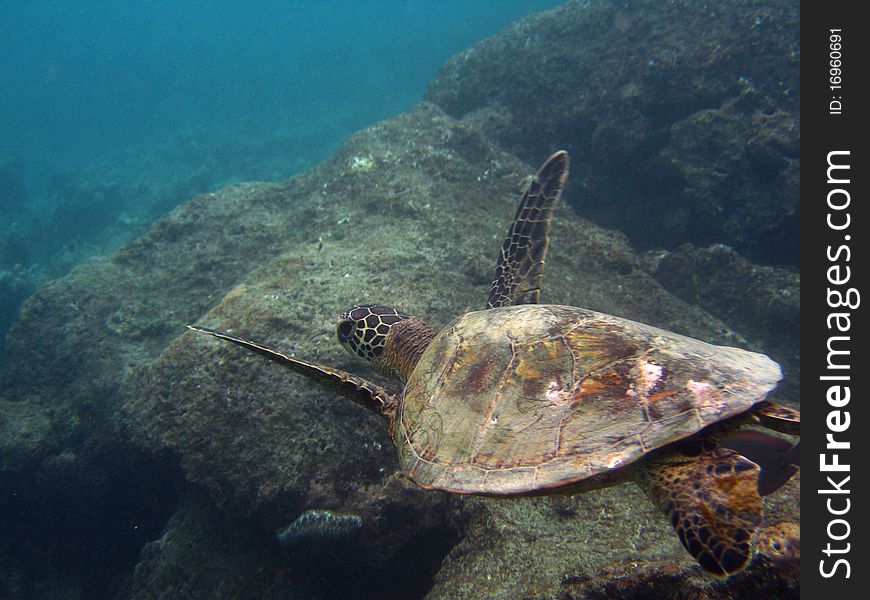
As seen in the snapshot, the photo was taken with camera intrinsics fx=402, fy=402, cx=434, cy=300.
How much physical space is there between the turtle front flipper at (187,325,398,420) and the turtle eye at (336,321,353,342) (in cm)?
67

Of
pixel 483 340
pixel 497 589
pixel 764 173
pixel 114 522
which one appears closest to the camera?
pixel 497 589

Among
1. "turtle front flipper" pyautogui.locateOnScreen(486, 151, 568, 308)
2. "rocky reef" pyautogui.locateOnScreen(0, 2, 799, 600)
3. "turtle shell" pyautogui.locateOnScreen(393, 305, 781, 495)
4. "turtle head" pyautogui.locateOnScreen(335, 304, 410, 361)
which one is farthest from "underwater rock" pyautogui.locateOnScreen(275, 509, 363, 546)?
"turtle front flipper" pyautogui.locateOnScreen(486, 151, 568, 308)

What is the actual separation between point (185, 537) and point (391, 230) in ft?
13.7

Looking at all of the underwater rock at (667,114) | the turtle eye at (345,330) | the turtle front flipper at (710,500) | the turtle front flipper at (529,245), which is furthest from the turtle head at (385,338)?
the underwater rock at (667,114)

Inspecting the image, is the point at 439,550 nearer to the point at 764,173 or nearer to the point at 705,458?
the point at 705,458

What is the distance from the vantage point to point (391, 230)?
562cm

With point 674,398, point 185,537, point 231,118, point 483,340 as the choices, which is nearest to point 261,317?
point 185,537

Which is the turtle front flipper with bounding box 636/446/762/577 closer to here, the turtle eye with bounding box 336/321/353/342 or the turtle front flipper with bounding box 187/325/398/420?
the turtle front flipper with bounding box 187/325/398/420

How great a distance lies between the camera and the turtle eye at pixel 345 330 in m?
3.39

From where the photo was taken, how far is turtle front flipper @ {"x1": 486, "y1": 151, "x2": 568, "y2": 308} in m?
3.88

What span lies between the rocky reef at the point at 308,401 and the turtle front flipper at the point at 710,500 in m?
0.21

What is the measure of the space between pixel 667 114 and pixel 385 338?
25.2 feet

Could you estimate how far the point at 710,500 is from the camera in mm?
1718

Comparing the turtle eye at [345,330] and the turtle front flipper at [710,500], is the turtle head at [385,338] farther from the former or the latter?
the turtle front flipper at [710,500]
